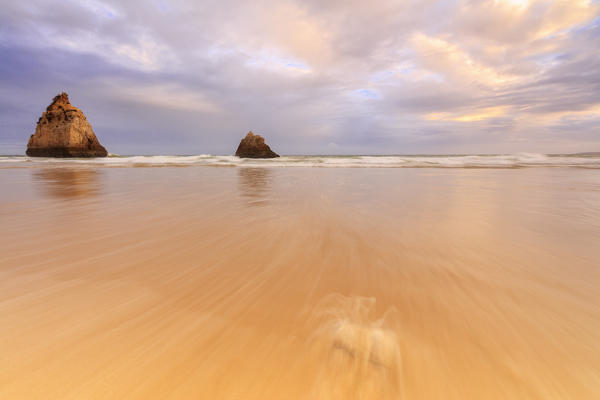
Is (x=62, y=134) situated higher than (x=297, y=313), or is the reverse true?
(x=62, y=134)

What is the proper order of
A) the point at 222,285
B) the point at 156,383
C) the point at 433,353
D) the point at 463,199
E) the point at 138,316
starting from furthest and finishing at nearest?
the point at 463,199 → the point at 222,285 → the point at 138,316 → the point at 433,353 → the point at 156,383

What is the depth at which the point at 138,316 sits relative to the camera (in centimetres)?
90

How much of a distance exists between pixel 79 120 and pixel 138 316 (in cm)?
3023

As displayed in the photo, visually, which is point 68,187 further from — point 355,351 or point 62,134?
point 62,134

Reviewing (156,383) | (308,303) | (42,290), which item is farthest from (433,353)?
(42,290)

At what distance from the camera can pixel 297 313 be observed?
941mm

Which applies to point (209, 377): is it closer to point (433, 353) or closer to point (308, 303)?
point (308, 303)

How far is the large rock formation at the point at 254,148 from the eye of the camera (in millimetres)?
23812

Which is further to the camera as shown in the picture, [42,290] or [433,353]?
[42,290]

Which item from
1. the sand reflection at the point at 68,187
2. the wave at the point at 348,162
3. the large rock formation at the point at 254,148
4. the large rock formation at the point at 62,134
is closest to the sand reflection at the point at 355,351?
the sand reflection at the point at 68,187

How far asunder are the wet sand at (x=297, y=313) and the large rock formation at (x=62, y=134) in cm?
2701

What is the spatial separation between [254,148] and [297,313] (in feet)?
79.1

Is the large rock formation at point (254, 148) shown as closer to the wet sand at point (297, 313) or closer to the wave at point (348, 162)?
the wave at point (348, 162)

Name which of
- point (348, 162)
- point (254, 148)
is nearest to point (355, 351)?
point (348, 162)
